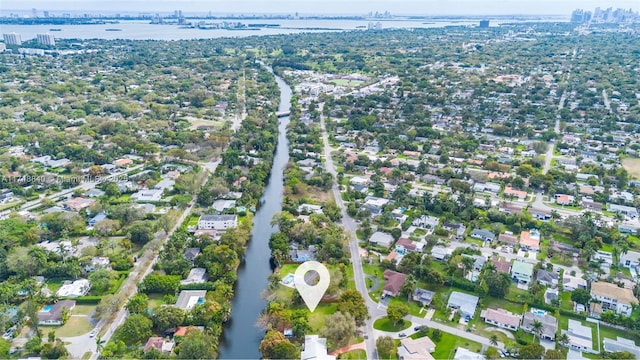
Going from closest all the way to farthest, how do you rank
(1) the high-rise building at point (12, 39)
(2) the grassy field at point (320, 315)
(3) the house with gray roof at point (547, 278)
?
1. (2) the grassy field at point (320, 315)
2. (3) the house with gray roof at point (547, 278)
3. (1) the high-rise building at point (12, 39)

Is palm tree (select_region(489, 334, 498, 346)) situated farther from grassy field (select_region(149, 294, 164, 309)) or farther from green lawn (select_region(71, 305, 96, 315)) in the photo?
green lawn (select_region(71, 305, 96, 315))

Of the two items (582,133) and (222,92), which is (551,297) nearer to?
(582,133)

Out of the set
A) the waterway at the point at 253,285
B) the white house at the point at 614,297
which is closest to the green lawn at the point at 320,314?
the waterway at the point at 253,285

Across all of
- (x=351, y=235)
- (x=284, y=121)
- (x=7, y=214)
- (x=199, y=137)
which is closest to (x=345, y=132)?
(x=284, y=121)

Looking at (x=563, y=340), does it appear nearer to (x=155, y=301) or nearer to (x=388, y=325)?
(x=388, y=325)

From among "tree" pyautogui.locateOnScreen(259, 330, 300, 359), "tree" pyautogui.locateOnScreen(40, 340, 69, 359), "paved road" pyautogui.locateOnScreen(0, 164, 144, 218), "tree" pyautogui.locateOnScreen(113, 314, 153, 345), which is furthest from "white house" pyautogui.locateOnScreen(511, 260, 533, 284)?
"paved road" pyautogui.locateOnScreen(0, 164, 144, 218)

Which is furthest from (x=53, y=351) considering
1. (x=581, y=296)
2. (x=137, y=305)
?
(x=581, y=296)

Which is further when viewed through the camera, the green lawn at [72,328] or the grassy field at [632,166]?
the grassy field at [632,166]

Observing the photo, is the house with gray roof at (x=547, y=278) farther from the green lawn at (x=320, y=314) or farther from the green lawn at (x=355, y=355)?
the green lawn at (x=320, y=314)
